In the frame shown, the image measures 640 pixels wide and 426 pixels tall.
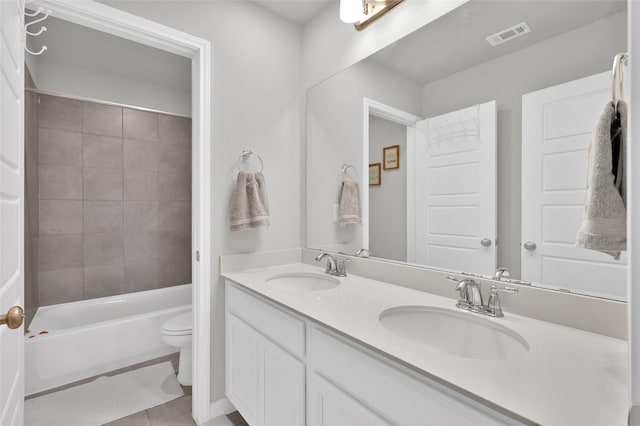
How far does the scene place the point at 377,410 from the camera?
0.87 meters

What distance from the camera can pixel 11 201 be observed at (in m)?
0.96

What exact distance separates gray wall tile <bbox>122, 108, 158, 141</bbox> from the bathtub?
151 centimetres

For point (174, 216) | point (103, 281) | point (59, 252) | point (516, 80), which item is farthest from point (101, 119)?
point (516, 80)

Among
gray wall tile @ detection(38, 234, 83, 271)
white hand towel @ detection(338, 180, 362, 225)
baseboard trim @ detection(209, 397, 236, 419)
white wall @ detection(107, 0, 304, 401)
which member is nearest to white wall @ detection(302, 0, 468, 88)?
white wall @ detection(107, 0, 304, 401)

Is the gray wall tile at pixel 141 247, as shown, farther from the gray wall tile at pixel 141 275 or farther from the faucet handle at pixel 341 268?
the faucet handle at pixel 341 268

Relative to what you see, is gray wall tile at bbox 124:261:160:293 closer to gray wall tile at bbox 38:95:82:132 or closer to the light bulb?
gray wall tile at bbox 38:95:82:132

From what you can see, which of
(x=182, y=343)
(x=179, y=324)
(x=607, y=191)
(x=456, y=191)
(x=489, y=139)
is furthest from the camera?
(x=179, y=324)

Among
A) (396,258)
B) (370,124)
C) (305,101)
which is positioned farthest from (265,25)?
(396,258)

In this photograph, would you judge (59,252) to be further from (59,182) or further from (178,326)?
(178,326)

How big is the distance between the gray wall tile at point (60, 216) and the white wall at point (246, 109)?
1.76 m

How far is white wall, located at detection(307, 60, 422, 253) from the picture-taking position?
65.8 inches

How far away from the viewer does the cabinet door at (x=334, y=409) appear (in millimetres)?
903

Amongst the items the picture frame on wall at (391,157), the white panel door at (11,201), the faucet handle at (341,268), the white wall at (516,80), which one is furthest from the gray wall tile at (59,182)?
the white wall at (516,80)

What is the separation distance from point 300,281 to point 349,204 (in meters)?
0.54
